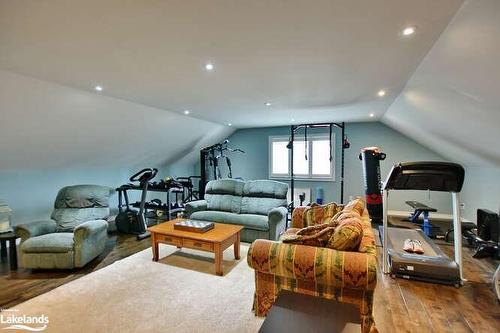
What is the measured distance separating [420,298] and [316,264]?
158 centimetres

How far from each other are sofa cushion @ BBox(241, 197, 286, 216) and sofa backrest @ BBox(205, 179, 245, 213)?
0.45ft

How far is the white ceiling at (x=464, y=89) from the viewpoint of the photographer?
5.53ft

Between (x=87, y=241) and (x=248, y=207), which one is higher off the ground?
(x=248, y=207)

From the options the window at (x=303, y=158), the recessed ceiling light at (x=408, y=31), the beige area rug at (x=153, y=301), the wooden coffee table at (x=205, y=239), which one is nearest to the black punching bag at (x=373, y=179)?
the window at (x=303, y=158)

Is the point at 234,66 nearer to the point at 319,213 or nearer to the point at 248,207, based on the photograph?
the point at 319,213

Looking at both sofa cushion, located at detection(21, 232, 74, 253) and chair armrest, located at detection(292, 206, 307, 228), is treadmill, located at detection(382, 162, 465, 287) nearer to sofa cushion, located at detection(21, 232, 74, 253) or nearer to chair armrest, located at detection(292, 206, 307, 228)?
chair armrest, located at detection(292, 206, 307, 228)

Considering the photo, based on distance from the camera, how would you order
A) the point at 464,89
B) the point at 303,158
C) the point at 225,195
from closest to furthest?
the point at 464,89, the point at 225,195, the point at 303,158

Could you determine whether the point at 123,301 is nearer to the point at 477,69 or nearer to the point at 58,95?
the point at 58,95

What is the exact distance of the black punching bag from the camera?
16.4 ft

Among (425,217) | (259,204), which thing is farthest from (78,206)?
(425,217)

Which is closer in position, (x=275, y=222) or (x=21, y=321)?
(x=21, y=321)

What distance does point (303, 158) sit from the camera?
7.22 metres

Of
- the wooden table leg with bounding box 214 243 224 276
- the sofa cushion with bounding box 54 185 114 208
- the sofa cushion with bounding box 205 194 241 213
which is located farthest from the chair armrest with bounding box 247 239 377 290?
the sofa cushion with bounding box 54 185 114 208

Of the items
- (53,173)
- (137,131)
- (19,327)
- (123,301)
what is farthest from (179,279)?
(53,173)
